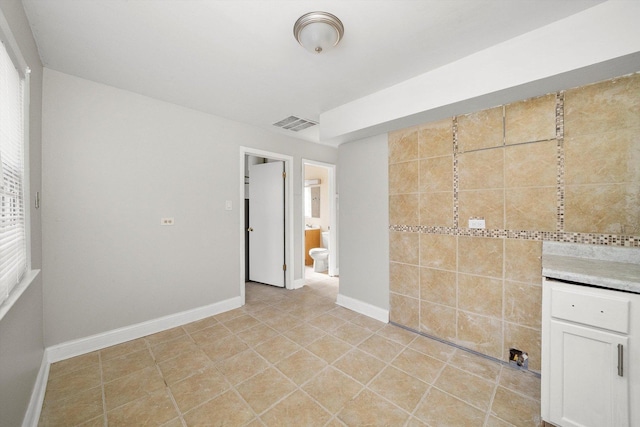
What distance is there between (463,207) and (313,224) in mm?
4289

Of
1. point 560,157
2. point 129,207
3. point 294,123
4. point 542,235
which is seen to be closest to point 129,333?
point 129,207

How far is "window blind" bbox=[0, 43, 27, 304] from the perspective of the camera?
114 cm

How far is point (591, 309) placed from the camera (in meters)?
1.19

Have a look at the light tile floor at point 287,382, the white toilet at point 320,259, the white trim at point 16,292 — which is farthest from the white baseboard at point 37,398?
the white toilet at point 320,259

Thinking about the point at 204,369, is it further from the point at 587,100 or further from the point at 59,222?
the point at 587,100

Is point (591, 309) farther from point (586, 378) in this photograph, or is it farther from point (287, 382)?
point (287, 382)

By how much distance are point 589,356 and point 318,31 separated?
7.45 ft

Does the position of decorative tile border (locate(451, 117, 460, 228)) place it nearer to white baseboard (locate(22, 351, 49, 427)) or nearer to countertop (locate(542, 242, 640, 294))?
countertop (locate(542, 242, 640, 294))

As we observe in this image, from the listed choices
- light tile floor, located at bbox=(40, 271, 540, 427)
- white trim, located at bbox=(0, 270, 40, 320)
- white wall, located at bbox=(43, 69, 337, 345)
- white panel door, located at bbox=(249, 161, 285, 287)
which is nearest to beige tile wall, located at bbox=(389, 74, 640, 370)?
light tile floor, located at bbox=(40, 271, 540, 427)

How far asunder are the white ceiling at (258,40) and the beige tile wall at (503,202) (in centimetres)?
63

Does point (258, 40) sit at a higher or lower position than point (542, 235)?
higher

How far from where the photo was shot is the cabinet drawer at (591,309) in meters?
1.12

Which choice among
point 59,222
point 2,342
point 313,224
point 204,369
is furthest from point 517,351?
point 313,224

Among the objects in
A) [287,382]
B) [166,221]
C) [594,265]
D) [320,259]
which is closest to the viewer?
[594,265]
